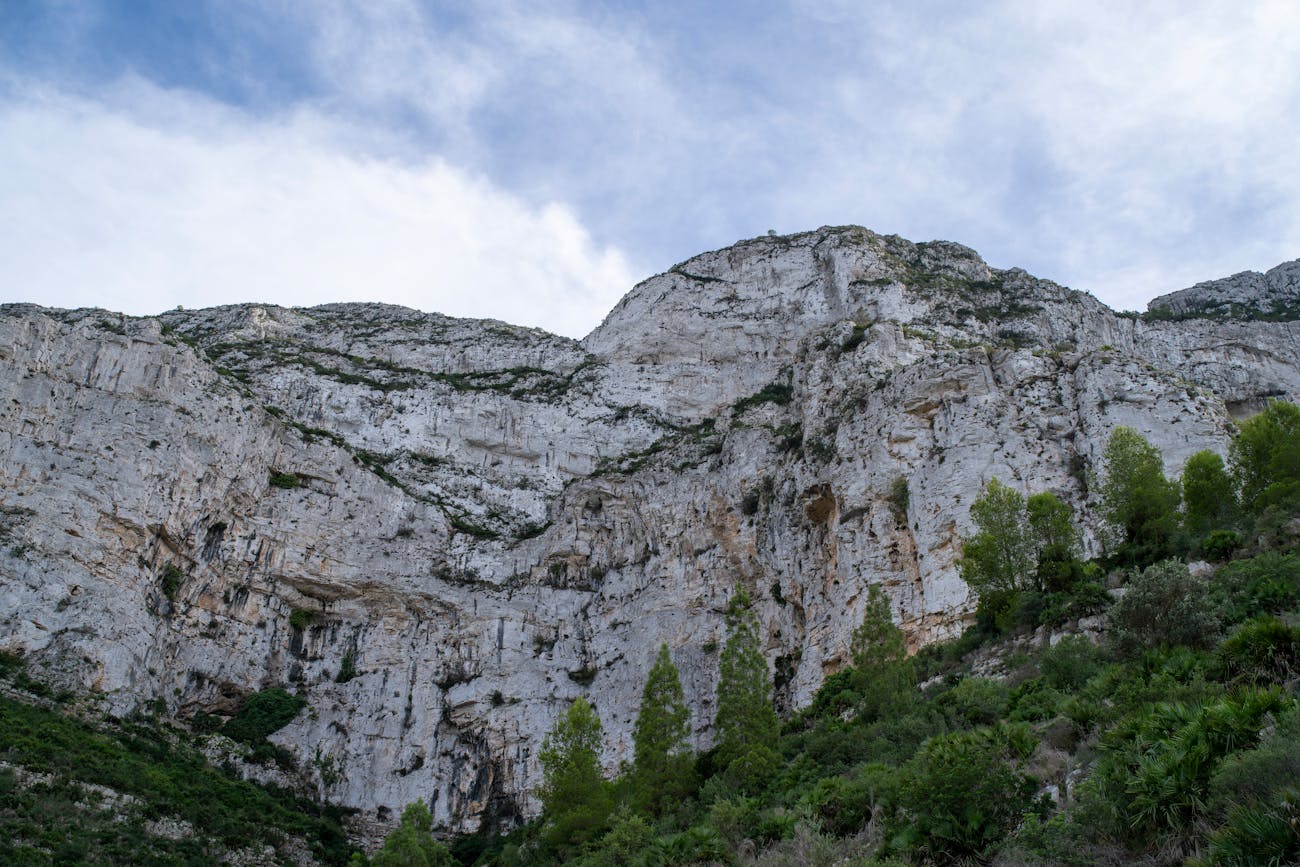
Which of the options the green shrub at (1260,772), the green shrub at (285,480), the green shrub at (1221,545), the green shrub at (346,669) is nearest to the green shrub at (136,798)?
the green shrub at (346,669)

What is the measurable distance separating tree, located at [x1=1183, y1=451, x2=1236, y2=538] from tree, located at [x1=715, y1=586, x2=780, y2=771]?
13655mm

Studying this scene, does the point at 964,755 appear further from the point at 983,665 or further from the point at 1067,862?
the point at 983,665

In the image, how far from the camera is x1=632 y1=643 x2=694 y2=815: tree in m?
28.5

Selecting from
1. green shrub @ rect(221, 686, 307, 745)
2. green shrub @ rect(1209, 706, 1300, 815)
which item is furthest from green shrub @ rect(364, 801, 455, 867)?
green shrub @ rect(1209, 706, 1300, 815)

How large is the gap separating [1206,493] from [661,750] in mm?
18844

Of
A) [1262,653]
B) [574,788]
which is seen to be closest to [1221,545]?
[1262,653]

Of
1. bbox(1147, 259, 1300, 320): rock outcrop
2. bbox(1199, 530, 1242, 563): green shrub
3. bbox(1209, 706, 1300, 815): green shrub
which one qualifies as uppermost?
bbox(1147, 259, 1300, 320): rock outcrop

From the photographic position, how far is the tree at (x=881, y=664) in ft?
86.7

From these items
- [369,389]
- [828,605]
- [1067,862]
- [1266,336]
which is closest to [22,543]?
[369,389]

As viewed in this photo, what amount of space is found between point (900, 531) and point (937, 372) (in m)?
7.70

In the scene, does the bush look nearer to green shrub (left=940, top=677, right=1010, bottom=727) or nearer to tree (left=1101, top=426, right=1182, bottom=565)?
green shrub (left=940, top=677, right=1010, bottom=727)

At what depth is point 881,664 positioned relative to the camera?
1152 inches

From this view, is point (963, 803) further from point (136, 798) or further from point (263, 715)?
point (263, 715)

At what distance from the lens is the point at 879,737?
2247 centimetres
